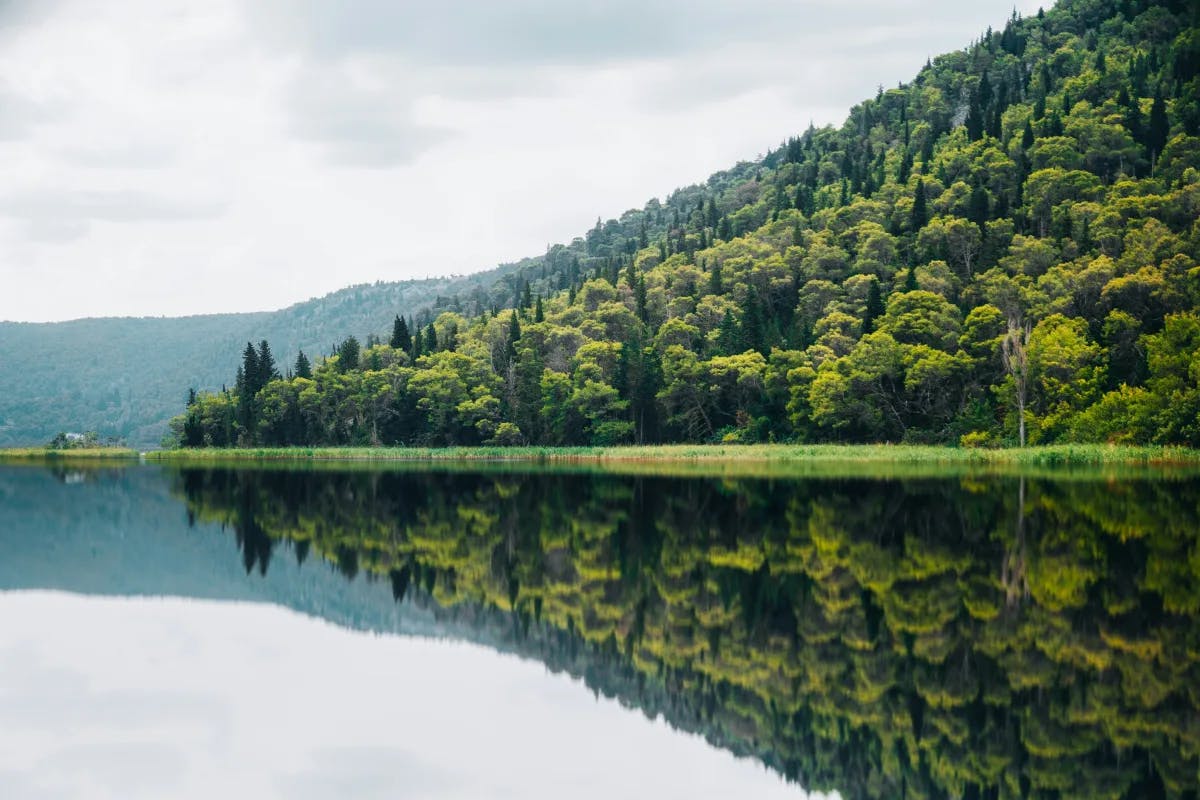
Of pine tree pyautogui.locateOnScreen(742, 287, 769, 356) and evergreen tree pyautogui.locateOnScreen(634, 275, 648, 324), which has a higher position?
evergreen tree pyautogui.locateOnScreen(634, 275, 648, 324)

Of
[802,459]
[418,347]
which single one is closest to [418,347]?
[418,347]

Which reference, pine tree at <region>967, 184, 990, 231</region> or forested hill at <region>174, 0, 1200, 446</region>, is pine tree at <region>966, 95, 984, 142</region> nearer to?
forested hill at <region>174, 0, 1200, 446</region>

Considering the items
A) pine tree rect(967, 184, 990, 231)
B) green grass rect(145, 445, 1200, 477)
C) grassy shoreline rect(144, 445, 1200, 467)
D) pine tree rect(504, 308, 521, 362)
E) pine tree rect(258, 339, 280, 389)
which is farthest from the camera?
pine tree rect(258, 339, 280, 389)

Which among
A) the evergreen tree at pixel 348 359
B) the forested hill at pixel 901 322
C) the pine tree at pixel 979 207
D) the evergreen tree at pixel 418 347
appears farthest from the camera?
the evergreen tree at pixel 418 347

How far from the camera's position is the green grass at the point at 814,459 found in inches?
2340

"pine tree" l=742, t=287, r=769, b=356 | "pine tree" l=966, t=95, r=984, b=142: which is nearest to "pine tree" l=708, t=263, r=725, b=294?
"pine tree" l=742, t=287, r=769, b=356

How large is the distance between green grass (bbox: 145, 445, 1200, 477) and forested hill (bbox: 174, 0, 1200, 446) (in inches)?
192

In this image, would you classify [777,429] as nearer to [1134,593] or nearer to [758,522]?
[758,522]

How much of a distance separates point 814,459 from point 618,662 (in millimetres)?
65671

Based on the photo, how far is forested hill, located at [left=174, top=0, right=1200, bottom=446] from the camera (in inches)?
3231

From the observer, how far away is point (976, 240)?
113 m

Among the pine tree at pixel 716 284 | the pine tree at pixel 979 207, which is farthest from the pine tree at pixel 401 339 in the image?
the pine tree at pixel 979 207

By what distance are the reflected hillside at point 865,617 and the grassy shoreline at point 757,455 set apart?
2987 cm

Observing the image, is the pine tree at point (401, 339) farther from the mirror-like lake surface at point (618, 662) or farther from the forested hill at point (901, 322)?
the mirror-like lake surface at point (618, 662)
